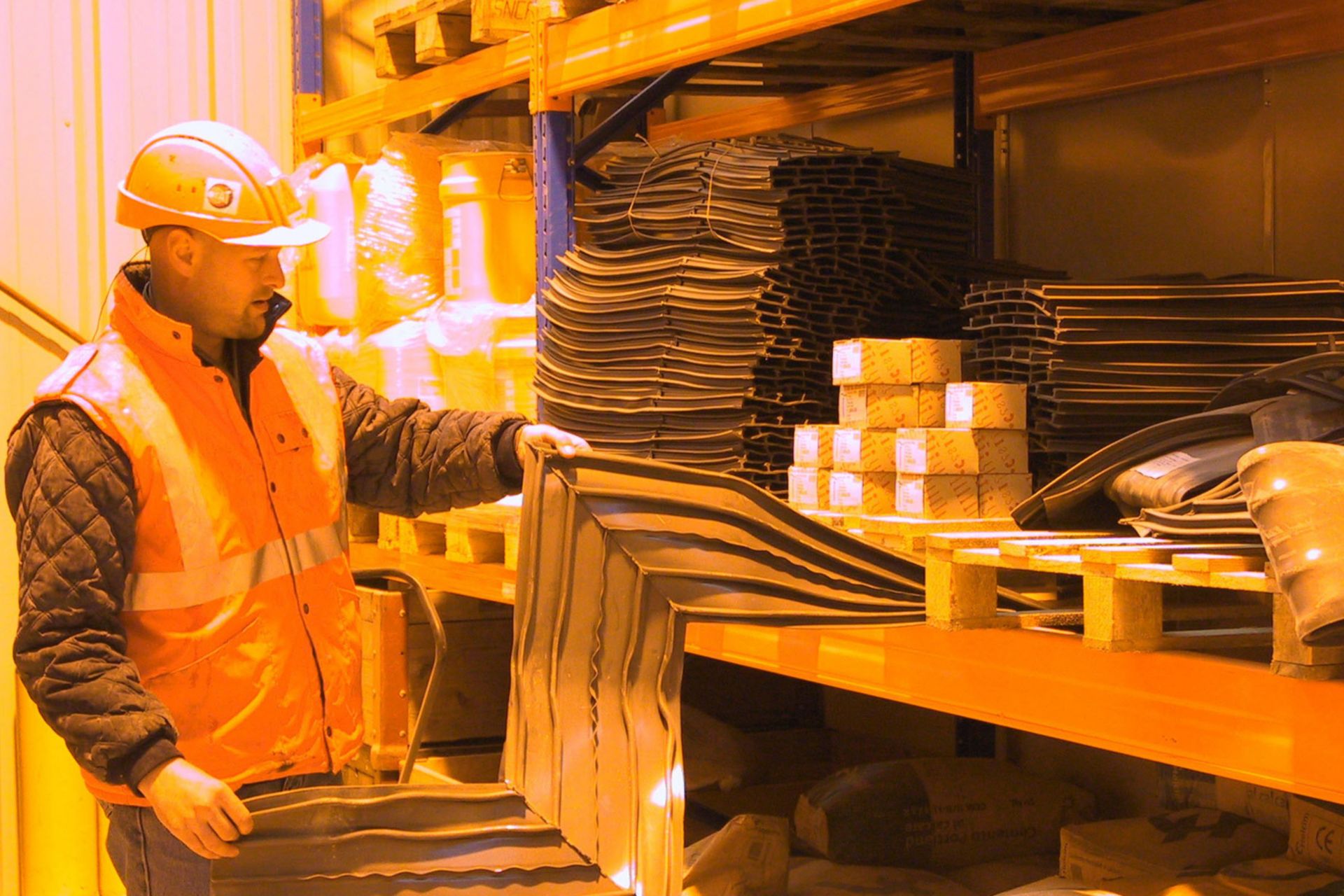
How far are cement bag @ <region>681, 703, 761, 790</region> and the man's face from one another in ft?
8.42

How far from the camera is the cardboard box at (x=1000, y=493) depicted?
3887mm

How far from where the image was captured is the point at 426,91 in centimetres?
618

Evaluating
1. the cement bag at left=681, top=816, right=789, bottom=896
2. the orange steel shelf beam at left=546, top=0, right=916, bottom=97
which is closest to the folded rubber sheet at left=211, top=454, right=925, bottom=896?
the cement bag at left=681, top=816, right=789, bottom=896

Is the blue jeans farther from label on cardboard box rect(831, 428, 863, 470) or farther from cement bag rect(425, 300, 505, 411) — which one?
cement bag rect(425, 300, 505, 411)

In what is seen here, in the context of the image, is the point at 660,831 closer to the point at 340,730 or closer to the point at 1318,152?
the point at 340,730

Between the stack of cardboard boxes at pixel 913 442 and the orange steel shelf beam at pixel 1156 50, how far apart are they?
1601 millimetres

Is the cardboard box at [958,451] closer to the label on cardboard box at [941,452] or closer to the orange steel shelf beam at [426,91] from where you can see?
the label on cardboard box at [941,452]

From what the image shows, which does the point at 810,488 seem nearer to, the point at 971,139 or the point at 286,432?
the point at 286,432

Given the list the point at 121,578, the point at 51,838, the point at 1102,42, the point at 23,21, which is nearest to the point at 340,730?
the point at 121,578

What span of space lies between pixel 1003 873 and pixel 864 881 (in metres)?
0.43

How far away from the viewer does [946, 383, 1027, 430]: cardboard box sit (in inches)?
153

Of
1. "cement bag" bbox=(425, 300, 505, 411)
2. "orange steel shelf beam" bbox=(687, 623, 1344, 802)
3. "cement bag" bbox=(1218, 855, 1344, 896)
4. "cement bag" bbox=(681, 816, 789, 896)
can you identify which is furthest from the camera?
"cement bag" bbox=(425, 300, 505, 411)

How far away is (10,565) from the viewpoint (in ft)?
24.3

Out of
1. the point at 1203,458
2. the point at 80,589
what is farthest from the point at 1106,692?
the point at 80,589
